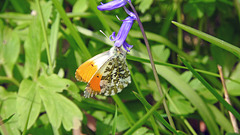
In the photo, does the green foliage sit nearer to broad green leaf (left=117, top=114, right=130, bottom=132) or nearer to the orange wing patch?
broad green leaf (left=117, top=114, right=130, bottom=132)

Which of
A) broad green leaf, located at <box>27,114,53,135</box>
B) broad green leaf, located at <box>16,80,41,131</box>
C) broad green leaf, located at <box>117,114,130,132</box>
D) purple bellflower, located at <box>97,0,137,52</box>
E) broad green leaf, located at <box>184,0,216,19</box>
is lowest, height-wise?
broad green leaf, located at <box>117,114,130,132</box>

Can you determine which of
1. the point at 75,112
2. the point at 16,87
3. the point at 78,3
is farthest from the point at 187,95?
the point at 16,87

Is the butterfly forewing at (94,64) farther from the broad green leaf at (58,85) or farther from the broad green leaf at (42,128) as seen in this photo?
the broad green leaf at (42,128)

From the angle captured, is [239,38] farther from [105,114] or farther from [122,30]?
[122,30]

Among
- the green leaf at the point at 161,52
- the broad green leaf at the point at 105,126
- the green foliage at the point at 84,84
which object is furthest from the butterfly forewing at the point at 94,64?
the green leaf at the point at 161,52

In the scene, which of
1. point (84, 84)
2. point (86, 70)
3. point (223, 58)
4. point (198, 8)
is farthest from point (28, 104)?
point (223, 58)

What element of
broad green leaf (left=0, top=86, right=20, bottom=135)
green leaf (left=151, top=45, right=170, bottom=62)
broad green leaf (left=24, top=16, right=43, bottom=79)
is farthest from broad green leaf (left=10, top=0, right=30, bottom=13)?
green leaf (left=151, top=45, right=170, bottom=62)
